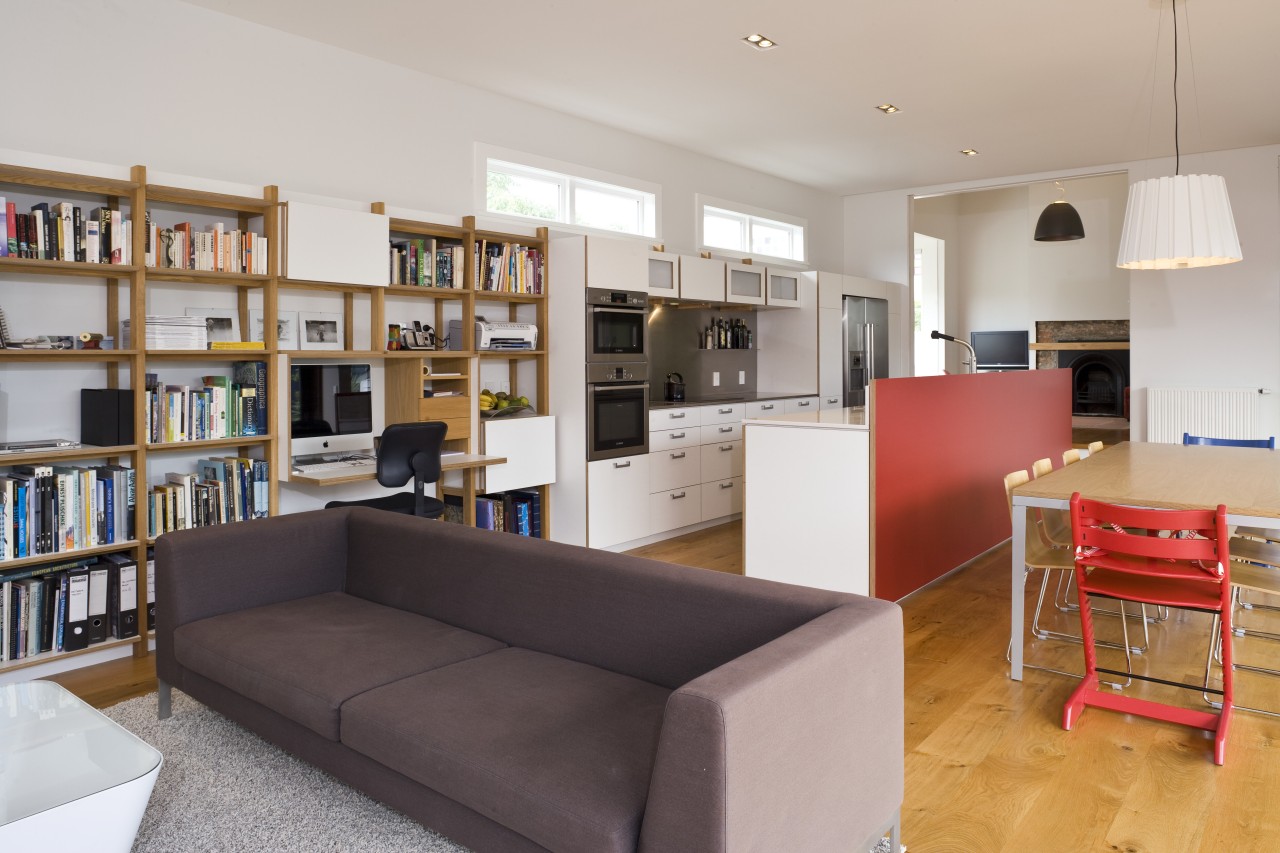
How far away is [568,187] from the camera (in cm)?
618

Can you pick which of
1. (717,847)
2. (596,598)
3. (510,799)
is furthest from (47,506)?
(717,847)

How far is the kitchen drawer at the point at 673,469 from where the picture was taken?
20.0ft

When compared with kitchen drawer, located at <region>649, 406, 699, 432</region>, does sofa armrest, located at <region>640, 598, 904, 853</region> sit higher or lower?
lower

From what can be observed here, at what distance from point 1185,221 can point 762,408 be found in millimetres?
3620

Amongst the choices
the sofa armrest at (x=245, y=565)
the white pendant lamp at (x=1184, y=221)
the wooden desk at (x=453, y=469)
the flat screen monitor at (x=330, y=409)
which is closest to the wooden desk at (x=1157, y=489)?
the white pendant lamp at (x=1184, y=221)

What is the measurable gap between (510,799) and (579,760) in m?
0.16

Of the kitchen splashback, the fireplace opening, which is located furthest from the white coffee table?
the fireplace opening

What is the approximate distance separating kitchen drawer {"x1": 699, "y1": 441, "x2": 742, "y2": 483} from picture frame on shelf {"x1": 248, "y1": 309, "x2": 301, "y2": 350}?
310 cm

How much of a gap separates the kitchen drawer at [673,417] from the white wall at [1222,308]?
4.04 metres

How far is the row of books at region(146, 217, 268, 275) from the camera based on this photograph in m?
3.86

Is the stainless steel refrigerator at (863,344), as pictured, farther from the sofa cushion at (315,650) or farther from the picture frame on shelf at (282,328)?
the sofa cushion at (315,650)

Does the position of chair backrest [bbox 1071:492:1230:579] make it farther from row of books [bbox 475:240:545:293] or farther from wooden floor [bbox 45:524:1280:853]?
row of books [bbox 475:240:545:293]

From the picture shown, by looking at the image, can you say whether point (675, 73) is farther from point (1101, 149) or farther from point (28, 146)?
point (1101, 149)

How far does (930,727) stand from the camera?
10.0 ft
